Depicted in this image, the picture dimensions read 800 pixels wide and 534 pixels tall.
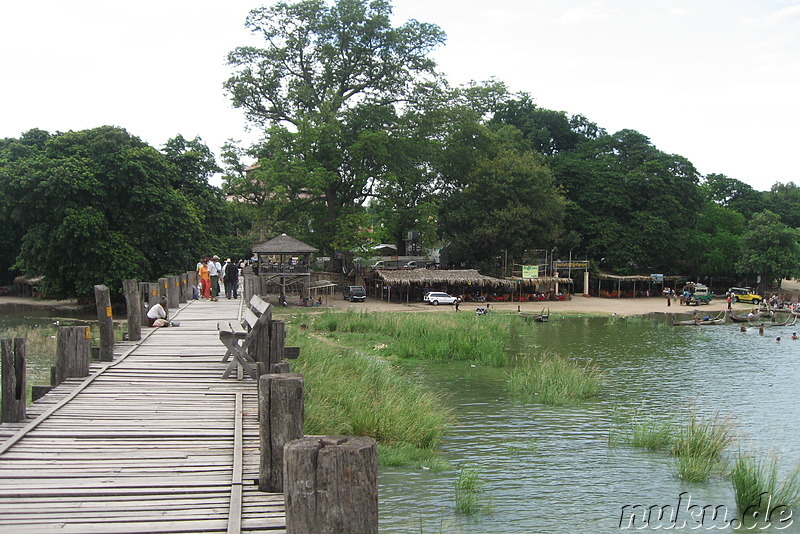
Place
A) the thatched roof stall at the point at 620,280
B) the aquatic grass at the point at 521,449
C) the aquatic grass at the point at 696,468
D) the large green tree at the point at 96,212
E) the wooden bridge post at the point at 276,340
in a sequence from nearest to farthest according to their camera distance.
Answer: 1. the wooden bridge post at the point at 276,340
2. the aquatic grass at the point at 696,468
3. the aquatic grass at the point at 521,449
4. the large green tree at the point at 96,212
5. the thatched roof stall at the point at 620,280

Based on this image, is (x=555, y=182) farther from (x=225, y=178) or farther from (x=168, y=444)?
(x=168, y=444)

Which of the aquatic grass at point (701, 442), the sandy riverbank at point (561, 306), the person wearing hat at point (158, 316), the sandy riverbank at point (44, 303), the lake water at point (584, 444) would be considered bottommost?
the lake water at point (584, 444)

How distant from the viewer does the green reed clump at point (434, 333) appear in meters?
23.5

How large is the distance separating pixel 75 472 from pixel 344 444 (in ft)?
11.5

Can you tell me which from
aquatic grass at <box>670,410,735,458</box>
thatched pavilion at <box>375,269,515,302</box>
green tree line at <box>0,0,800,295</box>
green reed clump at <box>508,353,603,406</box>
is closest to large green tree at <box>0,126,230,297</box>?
green tree line at <box>0,0,800,295</box>

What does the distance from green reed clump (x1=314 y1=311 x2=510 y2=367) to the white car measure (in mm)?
9799

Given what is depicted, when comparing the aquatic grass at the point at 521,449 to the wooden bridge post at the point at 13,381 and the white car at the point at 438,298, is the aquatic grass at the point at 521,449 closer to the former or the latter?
the wooden bridge post at the point at 13,381

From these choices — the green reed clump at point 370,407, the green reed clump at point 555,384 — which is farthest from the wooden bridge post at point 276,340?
the green reed clump at point 555,384

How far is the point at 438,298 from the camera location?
149 ft

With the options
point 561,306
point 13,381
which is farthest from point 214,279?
point 561,306

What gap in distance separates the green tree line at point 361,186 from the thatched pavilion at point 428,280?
2.41 m

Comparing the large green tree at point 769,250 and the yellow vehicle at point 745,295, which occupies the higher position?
the large green tree at point 769,250

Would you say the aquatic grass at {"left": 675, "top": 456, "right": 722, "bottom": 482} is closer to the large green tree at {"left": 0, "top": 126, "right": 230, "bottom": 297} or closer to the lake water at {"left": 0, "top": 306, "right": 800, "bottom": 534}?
the lake water at {"left": 0, "top": 306, "right": 800, "bottom": 534}

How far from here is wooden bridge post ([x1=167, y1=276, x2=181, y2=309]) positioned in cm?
1767
